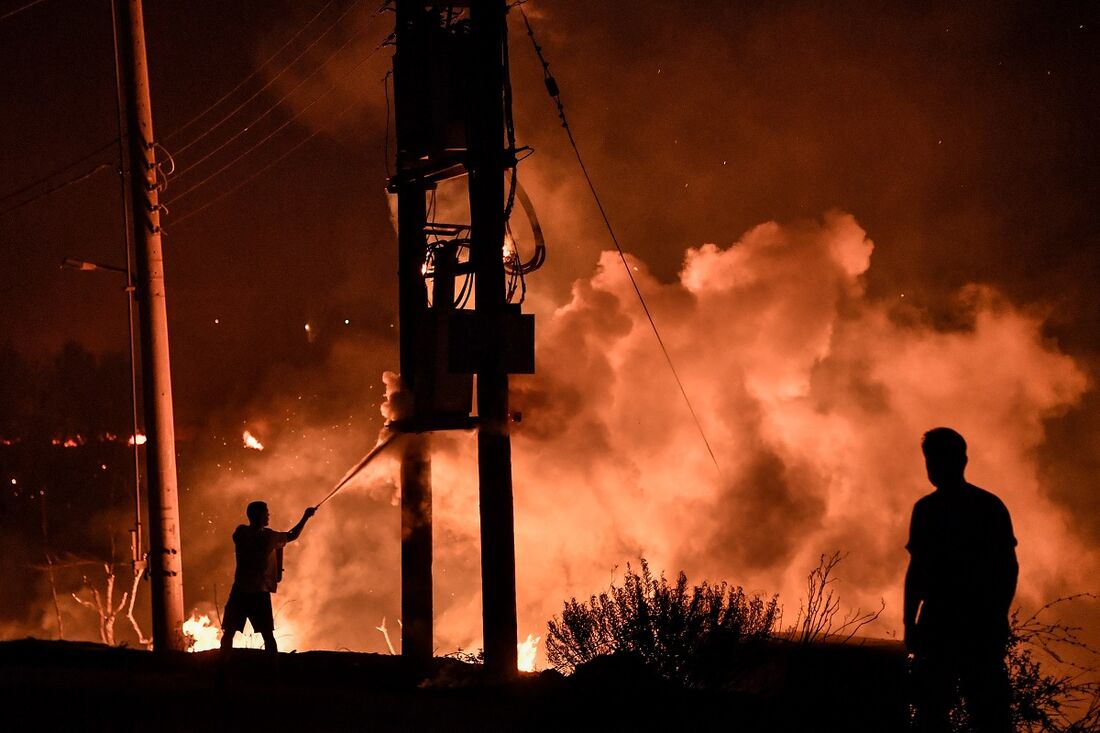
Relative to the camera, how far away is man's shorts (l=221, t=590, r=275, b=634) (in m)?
8.66

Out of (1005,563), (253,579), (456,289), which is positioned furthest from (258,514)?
(1005,563)

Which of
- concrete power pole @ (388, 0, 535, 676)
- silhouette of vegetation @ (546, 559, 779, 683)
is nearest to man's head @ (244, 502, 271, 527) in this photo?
concrete power pole @ (388, 0, 535, 676)

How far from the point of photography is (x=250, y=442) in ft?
136

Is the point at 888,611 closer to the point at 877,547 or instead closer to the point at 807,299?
the point at 877,547

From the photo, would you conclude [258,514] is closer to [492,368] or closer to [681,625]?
[492,368]

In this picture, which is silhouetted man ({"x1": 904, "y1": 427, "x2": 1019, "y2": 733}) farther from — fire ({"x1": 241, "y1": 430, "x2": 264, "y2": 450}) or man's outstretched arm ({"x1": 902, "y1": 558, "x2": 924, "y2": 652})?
fire ({"x1": 241, "y1": 430, "x2": 264, "y2": 450})

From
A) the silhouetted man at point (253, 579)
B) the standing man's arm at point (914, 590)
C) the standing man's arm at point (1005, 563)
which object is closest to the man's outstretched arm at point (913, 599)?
the standing man's arm at point (914, 590)

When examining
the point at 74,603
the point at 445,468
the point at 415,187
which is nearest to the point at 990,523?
the point at 415,187

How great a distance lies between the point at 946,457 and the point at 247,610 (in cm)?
632

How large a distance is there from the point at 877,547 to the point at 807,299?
5.04 meters

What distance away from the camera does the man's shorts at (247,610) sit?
866 cm

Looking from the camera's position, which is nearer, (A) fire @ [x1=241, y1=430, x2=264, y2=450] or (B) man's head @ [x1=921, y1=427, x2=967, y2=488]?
(B) man's head @ [x1=921, y1=427, x2=967, y2=488]

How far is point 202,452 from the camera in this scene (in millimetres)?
46562

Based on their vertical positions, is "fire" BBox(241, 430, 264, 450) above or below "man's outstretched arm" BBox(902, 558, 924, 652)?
above
